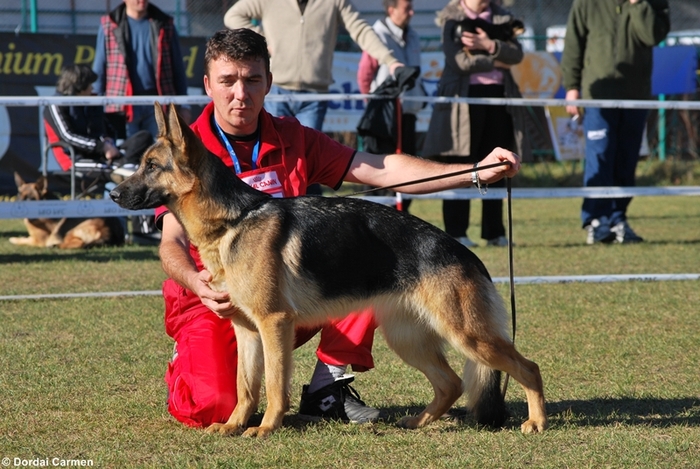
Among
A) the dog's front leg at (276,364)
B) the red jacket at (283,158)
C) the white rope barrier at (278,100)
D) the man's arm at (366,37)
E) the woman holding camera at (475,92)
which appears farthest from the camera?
the woman holding camera at (475,92)

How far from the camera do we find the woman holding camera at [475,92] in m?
8.20

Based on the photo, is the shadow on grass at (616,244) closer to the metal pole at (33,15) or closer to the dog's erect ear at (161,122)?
the dog's erect ear at (161,122)

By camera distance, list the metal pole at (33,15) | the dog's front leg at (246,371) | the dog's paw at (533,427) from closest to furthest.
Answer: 1. the dog's paw at (533,427)
2. the dog's front leg at (246,371)
3. the metal pole at (33,15)

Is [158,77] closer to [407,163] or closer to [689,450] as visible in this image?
[407,163]

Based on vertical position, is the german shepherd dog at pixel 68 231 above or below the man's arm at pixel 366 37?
below

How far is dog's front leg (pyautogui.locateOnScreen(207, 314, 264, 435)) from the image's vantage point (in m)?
3.65

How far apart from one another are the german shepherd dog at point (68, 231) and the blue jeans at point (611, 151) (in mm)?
4838

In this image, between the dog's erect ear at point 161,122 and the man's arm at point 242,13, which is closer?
the dog's erect ear at point 161,122

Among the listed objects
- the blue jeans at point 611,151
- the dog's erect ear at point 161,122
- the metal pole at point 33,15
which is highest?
the metal pole at point 33,15

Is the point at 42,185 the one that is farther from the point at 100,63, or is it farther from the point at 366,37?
the point at 366,37

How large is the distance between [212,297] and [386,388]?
3.94 feet

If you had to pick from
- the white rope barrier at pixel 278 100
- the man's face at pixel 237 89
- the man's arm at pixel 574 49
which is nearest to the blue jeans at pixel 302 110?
the white rope barrier at pixel 278 100

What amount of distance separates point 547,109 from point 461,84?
671 centimetres

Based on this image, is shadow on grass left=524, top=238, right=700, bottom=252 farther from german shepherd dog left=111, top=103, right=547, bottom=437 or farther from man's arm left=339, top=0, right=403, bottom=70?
german shepherd dog left=111, top=103, right=547, bottom=437
